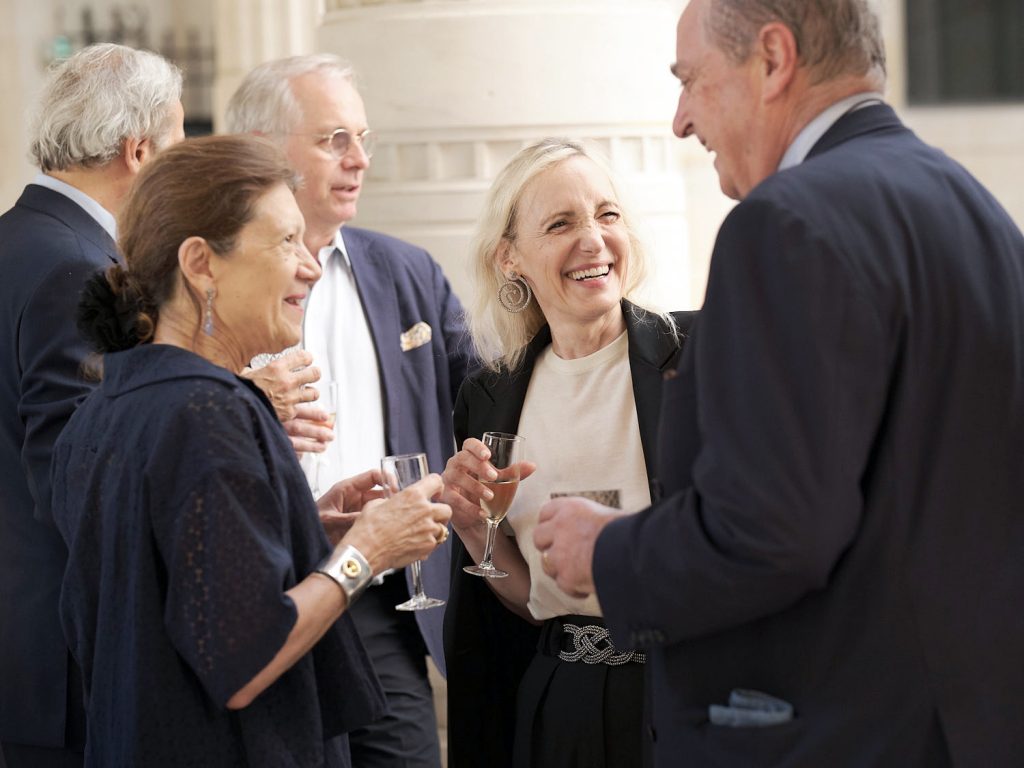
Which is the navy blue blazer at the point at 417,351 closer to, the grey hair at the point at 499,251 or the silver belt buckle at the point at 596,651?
the grey hair at the point at 499,251

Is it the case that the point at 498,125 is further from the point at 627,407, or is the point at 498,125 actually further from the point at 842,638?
the point at 842,638

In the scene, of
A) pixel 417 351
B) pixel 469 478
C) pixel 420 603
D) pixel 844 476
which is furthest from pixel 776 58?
pixel 417 351

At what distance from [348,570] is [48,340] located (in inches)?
38.2

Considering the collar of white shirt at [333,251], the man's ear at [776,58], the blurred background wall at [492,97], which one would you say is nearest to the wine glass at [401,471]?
the man's ear at [776,58]

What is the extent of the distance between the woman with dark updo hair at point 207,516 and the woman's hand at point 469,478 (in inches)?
9.5

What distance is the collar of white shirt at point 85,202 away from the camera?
9.99 ft

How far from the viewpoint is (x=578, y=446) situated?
2896 millimetres

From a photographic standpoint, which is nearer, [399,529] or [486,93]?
[399,529]

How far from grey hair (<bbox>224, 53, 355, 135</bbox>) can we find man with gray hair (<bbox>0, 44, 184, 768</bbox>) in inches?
26.2

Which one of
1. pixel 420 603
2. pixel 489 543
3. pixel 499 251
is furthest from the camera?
pixel 499 251

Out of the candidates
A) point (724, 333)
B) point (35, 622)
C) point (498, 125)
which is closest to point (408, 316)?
point (498, 125)

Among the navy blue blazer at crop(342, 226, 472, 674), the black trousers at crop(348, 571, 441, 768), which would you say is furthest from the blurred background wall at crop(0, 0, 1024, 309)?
the black trousers at crop(348, 571, 441, 768)

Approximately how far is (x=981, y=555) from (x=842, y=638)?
0.22 m

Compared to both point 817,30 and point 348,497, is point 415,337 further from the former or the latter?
point 817,30
